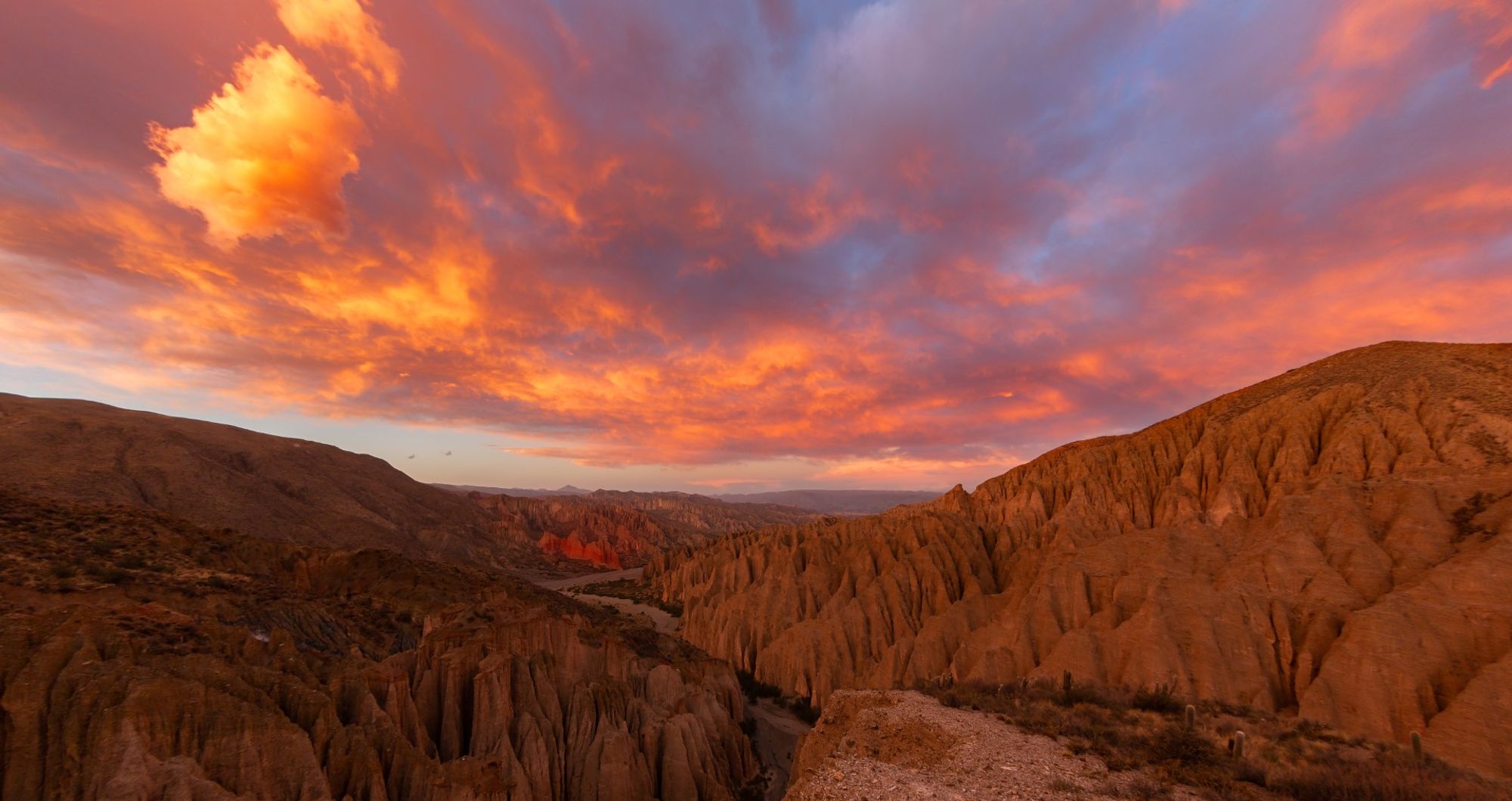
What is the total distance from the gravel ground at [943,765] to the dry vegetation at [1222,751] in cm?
60

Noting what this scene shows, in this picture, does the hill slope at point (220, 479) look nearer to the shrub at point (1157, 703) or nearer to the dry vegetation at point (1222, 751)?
the dry vegetation at point (1222, 751)

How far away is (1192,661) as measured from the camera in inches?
1145

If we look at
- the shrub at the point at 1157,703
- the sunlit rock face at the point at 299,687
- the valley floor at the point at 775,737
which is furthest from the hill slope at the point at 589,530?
the shrub at the point at 1157,703

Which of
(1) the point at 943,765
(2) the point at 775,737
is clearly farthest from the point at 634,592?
(1) the point at 943,765

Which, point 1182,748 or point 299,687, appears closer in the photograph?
point 1182,748

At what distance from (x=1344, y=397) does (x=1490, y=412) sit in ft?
35.9

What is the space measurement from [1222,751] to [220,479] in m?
107

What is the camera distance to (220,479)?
253ft

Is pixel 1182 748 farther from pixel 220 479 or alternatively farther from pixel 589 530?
pixel 589 530

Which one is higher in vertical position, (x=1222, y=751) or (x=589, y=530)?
(x=1222, y=751)

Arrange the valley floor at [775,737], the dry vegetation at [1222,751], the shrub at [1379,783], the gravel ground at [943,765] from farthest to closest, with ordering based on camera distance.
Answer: the valley floor at [775,737], the gravel ground at [943,765], the dry vegetation at [1222,751], the shrub at [1379,783]

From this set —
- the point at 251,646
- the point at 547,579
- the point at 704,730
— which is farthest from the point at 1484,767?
the point at 547,579

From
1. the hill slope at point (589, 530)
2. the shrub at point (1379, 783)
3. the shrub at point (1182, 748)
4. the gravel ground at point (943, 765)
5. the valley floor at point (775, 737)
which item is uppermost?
the shrub at point (1379, 783)

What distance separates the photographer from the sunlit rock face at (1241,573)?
24594 mm
